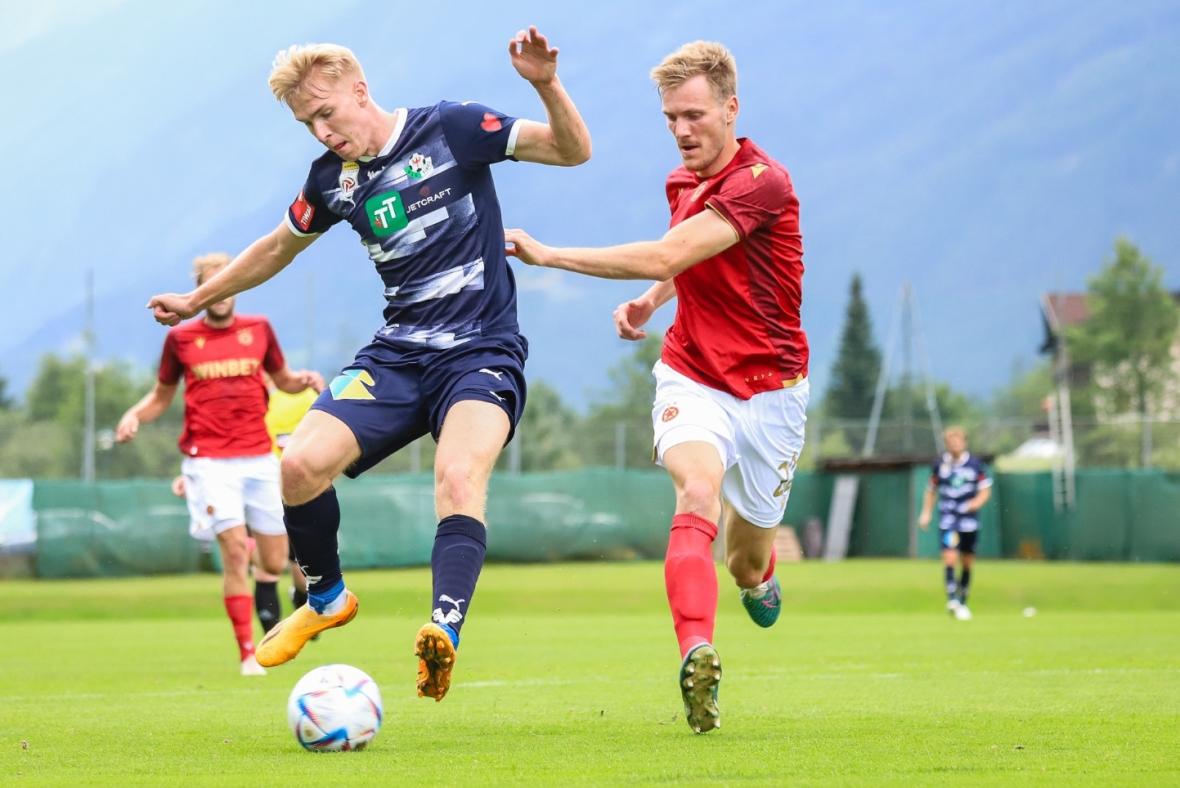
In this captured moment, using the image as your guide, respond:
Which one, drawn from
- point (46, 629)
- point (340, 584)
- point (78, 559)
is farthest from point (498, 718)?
point (78, 559)

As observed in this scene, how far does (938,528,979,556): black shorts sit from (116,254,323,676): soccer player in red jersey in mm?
10794

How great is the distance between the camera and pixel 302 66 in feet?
21.7

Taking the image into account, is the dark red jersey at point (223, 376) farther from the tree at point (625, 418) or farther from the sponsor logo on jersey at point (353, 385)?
the tree at point (625, 418)

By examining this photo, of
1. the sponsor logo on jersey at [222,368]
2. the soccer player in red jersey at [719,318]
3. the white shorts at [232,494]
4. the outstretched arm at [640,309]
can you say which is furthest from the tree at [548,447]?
the soccer player in red jersey at [719,318]

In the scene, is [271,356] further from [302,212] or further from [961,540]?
[961,540]

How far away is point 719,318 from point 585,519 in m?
24.3

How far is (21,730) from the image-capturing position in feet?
23.8

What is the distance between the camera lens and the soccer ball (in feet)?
20.3

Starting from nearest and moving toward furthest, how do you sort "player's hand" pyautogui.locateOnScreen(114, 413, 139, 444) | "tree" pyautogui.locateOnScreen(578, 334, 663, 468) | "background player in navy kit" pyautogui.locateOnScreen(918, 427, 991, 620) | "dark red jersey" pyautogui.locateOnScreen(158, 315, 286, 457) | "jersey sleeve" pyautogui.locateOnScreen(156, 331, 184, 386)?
"player's hand" pyautogui.locateOnScreen(114, 413, 139, 444), "jersey sleeve" pyautogui.locateOnScreen(156, 331, 184, 386), "dark red jersey" pyautogui.locateOnScreen(158, 315, 286, 457), "background player in navy kit" pyautogui.locateOnScreen(918, 427, 991, 620), "tree" pyautogui.locateOnScreen(578, 334, 663, 468)

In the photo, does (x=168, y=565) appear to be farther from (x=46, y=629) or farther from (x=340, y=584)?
(x=340, y=584)

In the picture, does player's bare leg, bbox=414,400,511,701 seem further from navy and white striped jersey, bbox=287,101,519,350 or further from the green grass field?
the green grass field

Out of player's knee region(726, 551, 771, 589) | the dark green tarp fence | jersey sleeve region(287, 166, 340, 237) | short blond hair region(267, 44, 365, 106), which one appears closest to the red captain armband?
jersey sleeve region(287, 166, 340, 237)

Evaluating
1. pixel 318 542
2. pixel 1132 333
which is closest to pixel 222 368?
pixel 318 542

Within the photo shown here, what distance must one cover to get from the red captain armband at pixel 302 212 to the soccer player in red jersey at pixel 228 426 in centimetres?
448
